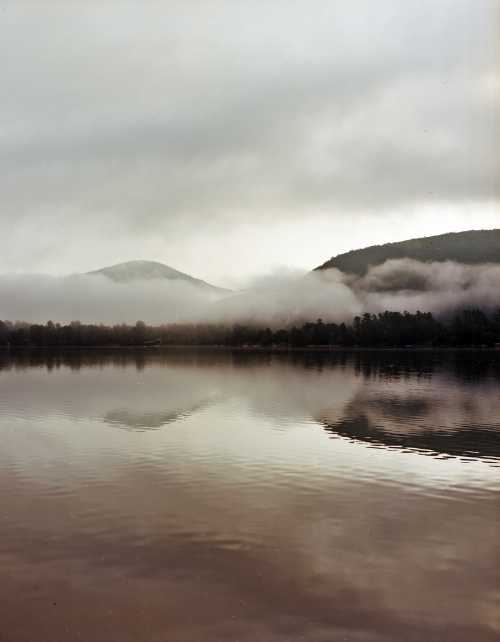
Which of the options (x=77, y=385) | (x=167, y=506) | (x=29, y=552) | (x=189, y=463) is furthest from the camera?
(x=77, y=385)

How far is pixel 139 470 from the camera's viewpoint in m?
42.5

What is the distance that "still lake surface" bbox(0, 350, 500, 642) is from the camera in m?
20.4

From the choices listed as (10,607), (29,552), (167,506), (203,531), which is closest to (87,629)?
(10,607)

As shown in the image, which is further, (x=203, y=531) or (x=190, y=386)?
(x=190, y=386)

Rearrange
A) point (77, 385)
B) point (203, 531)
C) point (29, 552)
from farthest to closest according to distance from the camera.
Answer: point (77, 385) → point (203, 531) → point (29, 552)

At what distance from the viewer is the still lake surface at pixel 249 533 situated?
20.4 metres

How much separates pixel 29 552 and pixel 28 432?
116 feet

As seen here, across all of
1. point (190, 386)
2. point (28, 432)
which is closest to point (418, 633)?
point (28, 432)

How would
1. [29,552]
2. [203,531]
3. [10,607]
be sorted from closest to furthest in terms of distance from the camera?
[10,607] → [29,552] → [203,531]

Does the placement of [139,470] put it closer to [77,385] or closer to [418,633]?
[418,633]

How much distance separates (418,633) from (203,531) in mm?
12563

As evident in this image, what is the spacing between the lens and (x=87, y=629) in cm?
1972

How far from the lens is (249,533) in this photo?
28875mm

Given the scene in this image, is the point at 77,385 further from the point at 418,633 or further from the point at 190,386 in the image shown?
the point at 418,633
